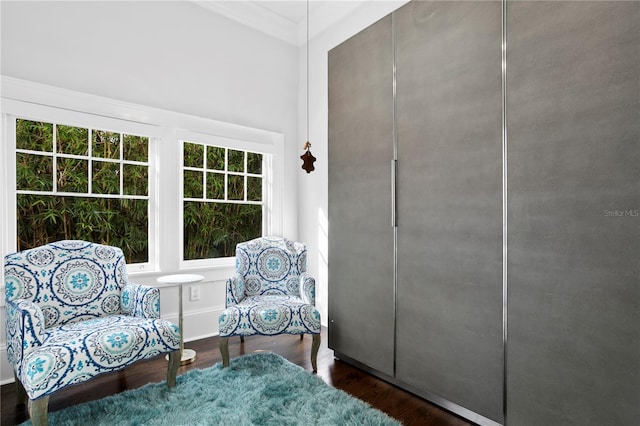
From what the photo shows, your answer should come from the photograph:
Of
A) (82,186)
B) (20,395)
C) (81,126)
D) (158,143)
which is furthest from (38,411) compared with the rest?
(158,143)

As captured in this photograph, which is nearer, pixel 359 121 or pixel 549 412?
pixel 549 412

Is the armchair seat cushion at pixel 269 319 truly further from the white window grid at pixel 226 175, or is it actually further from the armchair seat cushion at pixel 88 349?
the white window grid at pixel 226 175

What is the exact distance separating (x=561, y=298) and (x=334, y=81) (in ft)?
7.00

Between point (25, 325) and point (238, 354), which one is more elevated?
point (25, 325)

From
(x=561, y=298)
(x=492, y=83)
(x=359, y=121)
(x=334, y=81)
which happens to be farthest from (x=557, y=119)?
(x=334, y=81)

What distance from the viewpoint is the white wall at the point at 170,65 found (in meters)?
2.49

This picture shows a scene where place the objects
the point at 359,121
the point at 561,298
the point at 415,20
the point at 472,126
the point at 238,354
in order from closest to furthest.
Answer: the point at 561,298
the point at 472,126
the point at 415,20
the point at 359,121
the point at 238,354

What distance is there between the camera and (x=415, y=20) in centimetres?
222

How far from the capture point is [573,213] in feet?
5.08

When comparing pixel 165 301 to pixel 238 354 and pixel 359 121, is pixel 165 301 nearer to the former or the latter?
pixel 238 354

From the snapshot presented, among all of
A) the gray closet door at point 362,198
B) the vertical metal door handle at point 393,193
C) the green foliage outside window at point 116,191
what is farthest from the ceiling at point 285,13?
the vertical metal door handle at point 393,193

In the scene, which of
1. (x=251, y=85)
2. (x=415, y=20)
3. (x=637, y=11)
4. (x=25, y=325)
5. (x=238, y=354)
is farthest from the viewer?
(x=251, y=85)

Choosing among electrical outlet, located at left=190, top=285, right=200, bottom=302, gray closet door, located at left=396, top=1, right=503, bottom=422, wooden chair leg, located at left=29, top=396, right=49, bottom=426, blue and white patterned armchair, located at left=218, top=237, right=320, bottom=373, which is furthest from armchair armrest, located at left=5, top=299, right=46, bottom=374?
gray closet door, located at left=396, top=1, right=503, bottom=422

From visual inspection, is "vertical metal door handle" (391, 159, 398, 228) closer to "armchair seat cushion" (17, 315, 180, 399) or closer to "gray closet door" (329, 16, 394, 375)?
"gray closet door" (329, 16, 394, 375)
